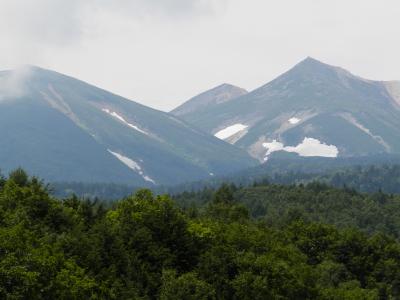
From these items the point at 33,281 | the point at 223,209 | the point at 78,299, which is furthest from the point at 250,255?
the point at 223,209

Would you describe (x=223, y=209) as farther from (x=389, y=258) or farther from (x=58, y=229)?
(x=58, y=229)

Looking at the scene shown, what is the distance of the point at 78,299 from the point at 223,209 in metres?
84.3

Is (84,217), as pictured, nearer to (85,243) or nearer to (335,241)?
(85,243)

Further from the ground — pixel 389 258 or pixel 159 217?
pixel 159 217

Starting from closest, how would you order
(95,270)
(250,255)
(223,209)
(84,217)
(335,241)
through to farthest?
(95,270) → (250,255) → (84,217) → (335,241) → (223,209)

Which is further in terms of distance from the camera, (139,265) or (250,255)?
(250,255)

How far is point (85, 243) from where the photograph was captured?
6819cm

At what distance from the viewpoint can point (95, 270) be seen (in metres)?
67.3

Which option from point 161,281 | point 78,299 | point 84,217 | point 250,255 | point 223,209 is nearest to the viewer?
point 78,299

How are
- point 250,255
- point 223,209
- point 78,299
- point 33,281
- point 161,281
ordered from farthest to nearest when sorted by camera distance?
1. point 223,209
2. point 250,255
3. point 161,281
4. point 78,299
5. point 33,281

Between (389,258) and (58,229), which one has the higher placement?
(58,229)

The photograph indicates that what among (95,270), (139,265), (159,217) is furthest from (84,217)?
(95,270)

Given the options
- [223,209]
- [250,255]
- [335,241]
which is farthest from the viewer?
[223,209]

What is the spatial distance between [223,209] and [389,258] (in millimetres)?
32419
